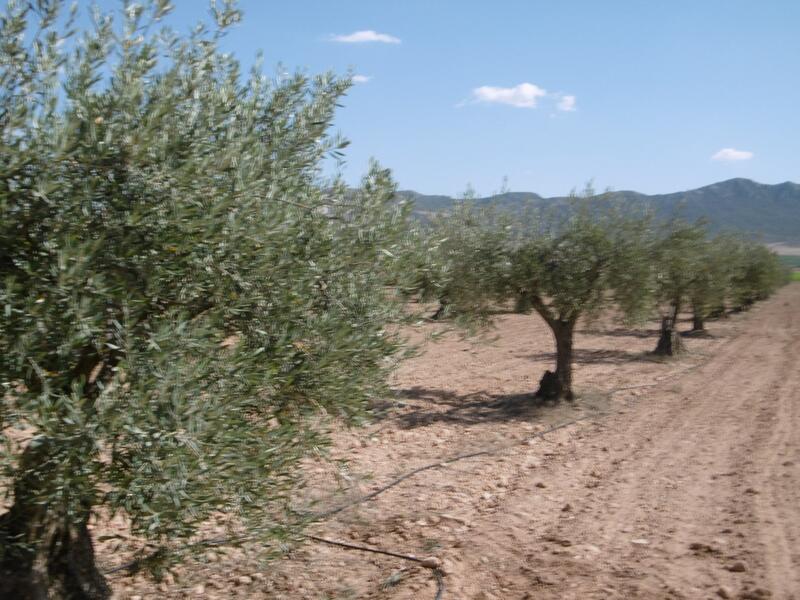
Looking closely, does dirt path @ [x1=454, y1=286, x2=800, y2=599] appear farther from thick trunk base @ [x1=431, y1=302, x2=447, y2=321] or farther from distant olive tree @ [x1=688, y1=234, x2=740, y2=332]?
distant olive tree @ [x1=688, y1=234, x2=740, y2=332]

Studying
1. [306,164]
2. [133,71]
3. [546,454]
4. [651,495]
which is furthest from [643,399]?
A: [133,71]

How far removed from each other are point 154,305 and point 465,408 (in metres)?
12.6

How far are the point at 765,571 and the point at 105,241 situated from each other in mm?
7521

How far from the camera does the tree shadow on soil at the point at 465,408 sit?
1559cm

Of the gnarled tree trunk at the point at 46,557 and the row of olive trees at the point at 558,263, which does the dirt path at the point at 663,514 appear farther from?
the gnarled tree trunk at the point at 46,557

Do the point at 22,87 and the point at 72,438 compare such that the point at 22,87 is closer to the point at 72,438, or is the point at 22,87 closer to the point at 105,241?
the point at 105,241

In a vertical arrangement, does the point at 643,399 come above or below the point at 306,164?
below

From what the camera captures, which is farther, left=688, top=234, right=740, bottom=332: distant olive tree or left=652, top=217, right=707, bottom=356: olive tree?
left=688, top=234, right=740, bottom=332: distant olive tree

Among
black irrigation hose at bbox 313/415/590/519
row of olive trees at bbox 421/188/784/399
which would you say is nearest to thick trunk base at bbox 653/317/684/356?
row of olive trees at bbox 421/188/784/399

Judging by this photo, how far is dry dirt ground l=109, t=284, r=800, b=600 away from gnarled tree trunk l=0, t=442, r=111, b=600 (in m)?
1.26

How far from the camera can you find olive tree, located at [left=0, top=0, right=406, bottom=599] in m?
4.26

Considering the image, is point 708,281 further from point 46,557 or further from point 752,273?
point 46,557

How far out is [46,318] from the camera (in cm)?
423

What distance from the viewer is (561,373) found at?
16.8m
